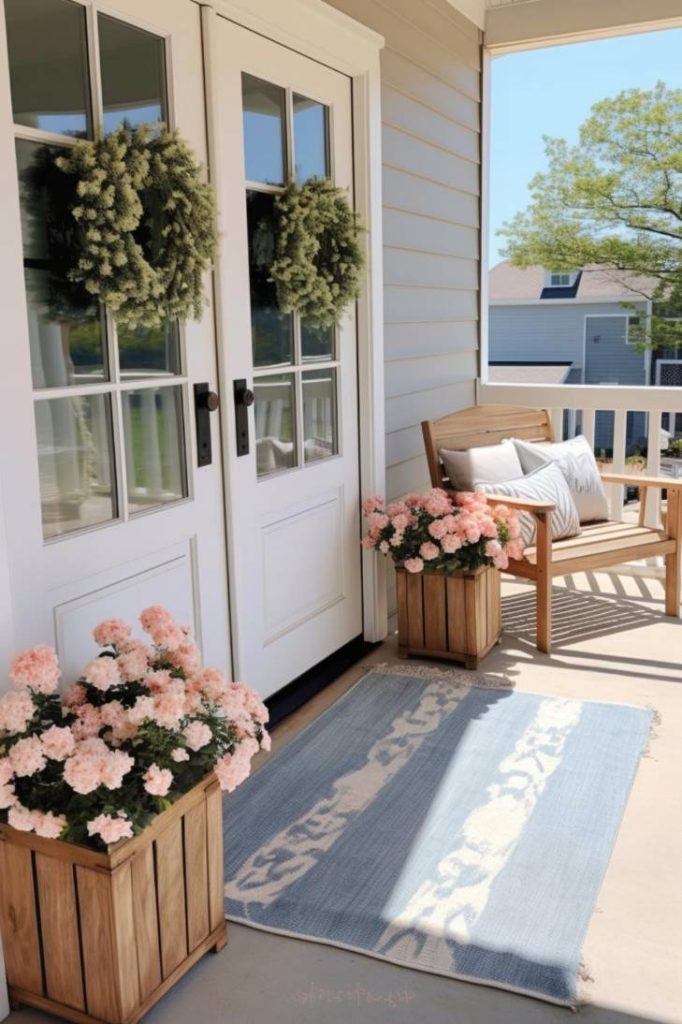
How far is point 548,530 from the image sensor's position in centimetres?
368

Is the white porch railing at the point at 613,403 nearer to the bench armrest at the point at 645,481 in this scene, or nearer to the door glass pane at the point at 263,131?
the bench armrest at the point at 645,481

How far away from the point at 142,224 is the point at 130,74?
398 mm

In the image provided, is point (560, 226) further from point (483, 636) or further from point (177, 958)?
point (177, 958)

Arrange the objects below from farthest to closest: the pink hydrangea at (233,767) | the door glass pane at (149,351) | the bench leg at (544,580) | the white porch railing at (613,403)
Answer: the white porch railing at (613,403), the bench leg at (544,580), the door glass pane at (149,351), the pink hydrangea at (233,767)

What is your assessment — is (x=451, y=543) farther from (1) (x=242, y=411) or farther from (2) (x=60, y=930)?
(2) (x=60, y=930)

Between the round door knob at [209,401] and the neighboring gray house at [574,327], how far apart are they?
3727 mm

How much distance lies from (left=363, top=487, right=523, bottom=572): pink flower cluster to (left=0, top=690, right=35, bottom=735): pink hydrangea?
1.92 m

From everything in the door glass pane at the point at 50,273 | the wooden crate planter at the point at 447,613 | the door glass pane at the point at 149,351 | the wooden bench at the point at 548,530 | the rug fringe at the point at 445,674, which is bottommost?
the rug fringe at the point at 445,674

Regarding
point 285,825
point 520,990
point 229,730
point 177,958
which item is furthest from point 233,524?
point 520,990

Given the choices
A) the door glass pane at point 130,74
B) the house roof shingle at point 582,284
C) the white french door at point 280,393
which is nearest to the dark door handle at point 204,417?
the white french door at point 280,393

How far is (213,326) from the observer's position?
9.20ft

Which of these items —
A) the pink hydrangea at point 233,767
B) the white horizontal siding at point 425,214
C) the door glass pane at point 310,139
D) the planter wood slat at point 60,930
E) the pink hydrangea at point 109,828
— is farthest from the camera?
the white horizontal siding at point 425,214

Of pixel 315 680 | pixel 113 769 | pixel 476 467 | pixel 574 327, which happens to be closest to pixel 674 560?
pixel 476 467

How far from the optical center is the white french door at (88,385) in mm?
2061
